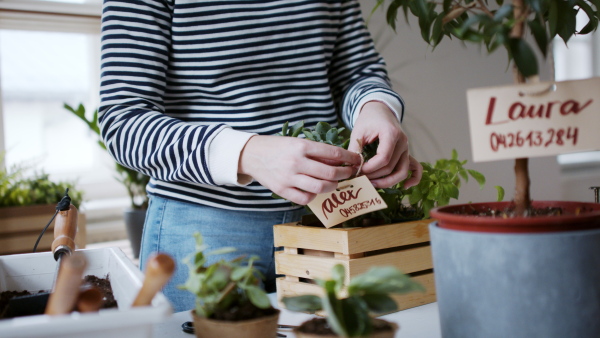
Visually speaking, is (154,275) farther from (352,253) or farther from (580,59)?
(580,59)

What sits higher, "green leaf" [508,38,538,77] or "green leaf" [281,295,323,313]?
"green leaf" [508,38,538,77]

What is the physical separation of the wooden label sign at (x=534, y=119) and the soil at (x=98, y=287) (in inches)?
18.7

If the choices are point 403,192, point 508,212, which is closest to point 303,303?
point 508,212

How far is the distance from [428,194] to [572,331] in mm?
492

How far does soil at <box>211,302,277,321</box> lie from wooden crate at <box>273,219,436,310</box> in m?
0.27

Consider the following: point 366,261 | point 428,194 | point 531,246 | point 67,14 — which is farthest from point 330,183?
point 67,14

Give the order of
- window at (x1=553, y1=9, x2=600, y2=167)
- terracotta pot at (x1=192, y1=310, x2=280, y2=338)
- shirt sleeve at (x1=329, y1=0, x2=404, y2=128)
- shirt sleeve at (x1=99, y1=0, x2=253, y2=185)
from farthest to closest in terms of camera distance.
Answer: window at (x1=553, y1=9, x2=600, y2=167) → shirt sleeve at (x1=329, y1=0, x2=404, y2=128) → shirt sleeve at (x1=99, y1=0, x2=253, y2=185) → terracotta pot at (x1=192, y1=310, x2=280, y2=338)

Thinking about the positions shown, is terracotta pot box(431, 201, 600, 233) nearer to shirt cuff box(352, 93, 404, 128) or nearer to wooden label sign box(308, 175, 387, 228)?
wooden label sign box(308, 175, 387, 228)

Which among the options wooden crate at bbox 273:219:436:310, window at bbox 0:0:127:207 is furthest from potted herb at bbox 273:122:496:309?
window at bbox 0:0:127:207

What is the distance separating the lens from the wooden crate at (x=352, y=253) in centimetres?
90

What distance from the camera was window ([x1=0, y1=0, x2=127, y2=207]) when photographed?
2.53 m

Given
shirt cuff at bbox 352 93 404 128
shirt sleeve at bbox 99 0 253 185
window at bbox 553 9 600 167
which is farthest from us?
window at bbox 553 9 600 167

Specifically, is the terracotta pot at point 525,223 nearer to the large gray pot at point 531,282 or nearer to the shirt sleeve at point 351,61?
the large gray pot at point 531,282

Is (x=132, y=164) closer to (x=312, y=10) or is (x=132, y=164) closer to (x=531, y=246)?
(x=312, y=10)
